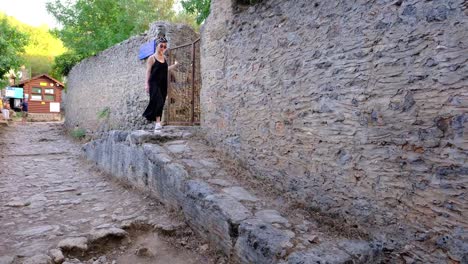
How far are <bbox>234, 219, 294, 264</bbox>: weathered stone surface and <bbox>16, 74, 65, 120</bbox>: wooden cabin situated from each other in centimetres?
2407

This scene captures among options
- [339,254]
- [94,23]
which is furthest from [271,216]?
[94,23]

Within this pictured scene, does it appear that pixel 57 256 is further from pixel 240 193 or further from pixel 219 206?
pixel 240 193

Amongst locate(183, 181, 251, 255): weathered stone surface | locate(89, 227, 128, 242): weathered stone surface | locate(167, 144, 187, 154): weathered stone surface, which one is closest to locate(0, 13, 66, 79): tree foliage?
locate(167, 144, 187, 154): weathered stone surface

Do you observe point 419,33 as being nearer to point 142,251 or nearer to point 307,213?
point 307,213

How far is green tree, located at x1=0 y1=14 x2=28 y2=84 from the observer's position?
1002 cm

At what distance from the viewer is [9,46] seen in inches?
404

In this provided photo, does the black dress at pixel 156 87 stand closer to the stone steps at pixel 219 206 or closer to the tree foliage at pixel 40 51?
the stone steps at pixel 219 206

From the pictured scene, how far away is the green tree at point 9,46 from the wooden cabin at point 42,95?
12.5 m

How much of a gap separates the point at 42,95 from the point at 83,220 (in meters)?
23.7

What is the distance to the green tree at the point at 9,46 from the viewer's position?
394 inches

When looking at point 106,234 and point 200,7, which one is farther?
point 200,7

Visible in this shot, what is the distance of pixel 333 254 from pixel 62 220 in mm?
2854

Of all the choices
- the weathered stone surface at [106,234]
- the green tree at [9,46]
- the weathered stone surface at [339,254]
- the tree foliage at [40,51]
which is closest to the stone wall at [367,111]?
the weathered stone surface at [339,254]

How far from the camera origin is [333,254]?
211 cm
